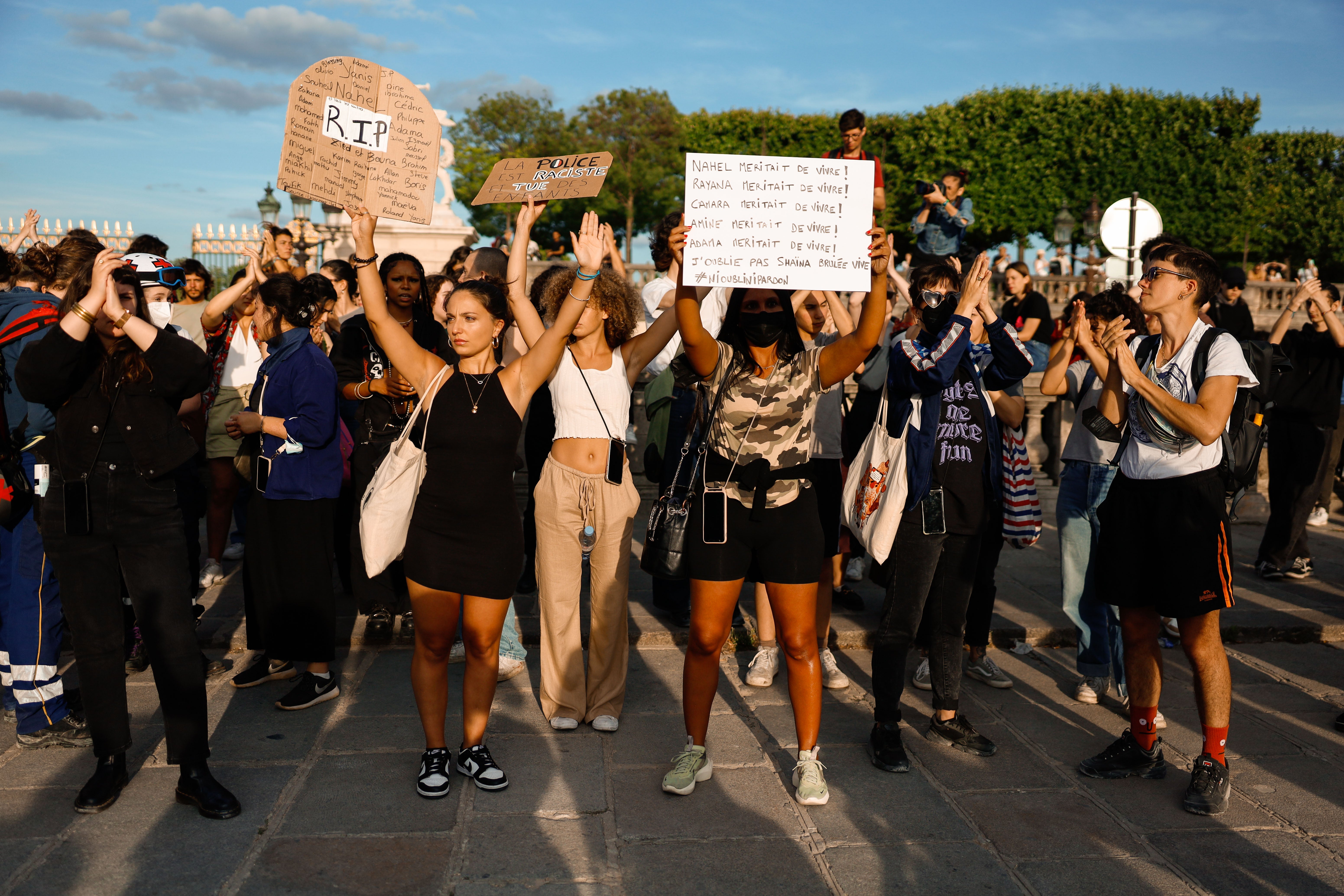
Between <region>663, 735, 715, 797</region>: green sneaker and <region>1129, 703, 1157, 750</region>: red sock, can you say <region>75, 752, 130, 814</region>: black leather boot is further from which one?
<region>1129, 703, 1157, 750</region>: red sock

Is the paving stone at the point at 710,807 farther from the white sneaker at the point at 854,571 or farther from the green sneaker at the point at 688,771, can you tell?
the white sneaker at the point at 854,571

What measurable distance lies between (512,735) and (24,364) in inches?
93.3

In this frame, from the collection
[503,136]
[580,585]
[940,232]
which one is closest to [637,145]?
[503,136]

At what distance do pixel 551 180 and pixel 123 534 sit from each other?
2127mm

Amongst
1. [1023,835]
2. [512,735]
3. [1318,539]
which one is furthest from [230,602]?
[1318,539]

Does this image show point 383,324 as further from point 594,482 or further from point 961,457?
point 961,457

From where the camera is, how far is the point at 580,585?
4176 millimetres

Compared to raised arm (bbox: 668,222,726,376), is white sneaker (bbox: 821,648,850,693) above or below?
below

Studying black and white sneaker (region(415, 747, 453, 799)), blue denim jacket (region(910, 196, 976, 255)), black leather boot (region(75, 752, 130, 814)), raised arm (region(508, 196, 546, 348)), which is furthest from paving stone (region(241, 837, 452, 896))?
blue denim jacket (region(910, 196, 976, 255))

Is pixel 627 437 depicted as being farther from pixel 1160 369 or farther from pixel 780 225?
pixel 1160 369

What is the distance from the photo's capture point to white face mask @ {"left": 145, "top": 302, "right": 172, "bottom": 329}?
3.66 m

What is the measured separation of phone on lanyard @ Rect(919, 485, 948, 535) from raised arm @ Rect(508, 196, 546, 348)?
1.72m

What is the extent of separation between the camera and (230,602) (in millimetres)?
6043

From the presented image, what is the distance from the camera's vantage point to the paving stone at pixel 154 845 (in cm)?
295
